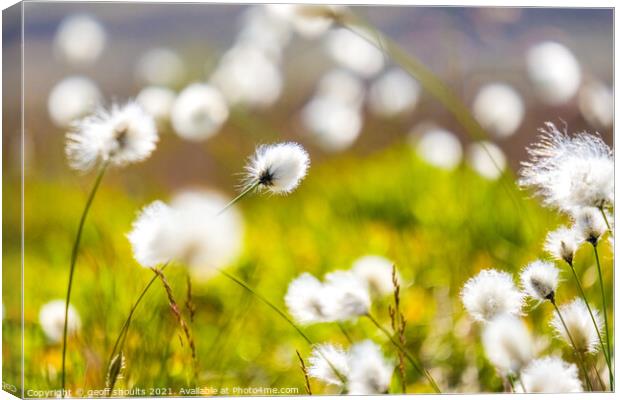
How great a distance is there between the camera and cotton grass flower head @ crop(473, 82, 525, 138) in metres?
3.27

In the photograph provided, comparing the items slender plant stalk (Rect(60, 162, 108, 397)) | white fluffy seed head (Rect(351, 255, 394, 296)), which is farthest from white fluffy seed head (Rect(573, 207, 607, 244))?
slender plant stalk (Rect(60, 162, 108, 397))

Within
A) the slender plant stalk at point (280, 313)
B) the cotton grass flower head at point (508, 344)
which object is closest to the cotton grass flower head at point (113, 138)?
the slender plant stalk at point (280, 313)

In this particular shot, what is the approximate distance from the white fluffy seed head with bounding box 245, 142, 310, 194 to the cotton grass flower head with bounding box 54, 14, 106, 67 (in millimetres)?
602

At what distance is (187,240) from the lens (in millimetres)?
2938

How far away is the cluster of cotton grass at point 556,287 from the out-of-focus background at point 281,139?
103 mm

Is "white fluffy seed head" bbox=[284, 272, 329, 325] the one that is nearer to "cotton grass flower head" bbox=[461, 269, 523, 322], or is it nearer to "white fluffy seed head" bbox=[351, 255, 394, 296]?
"white fluffy seed head" bbox=[351, 255, 394, 296]

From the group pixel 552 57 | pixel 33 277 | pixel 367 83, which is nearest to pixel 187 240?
pixel 33 277

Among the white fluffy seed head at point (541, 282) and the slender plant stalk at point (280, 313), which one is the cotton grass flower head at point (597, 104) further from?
the slender plant stalk at point (280, 313)

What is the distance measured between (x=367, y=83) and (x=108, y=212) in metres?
0.94

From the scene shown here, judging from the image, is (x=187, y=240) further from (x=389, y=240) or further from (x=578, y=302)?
(x=578, y=302)

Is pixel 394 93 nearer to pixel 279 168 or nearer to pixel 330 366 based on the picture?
pixel 279 168

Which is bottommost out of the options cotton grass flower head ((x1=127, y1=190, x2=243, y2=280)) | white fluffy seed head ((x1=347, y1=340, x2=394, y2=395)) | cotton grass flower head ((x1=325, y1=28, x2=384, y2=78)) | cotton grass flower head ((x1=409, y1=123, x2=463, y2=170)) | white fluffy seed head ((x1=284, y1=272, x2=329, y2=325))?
white fluffy seed head ((x1=347, y1=340, x2=394, y2=395))

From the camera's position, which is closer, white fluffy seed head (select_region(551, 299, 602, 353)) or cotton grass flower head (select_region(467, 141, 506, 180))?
white fluffy seed head (select_region(551, 299, 602, 353))

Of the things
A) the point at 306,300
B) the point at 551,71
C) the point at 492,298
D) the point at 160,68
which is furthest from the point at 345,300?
the point at 551,71
